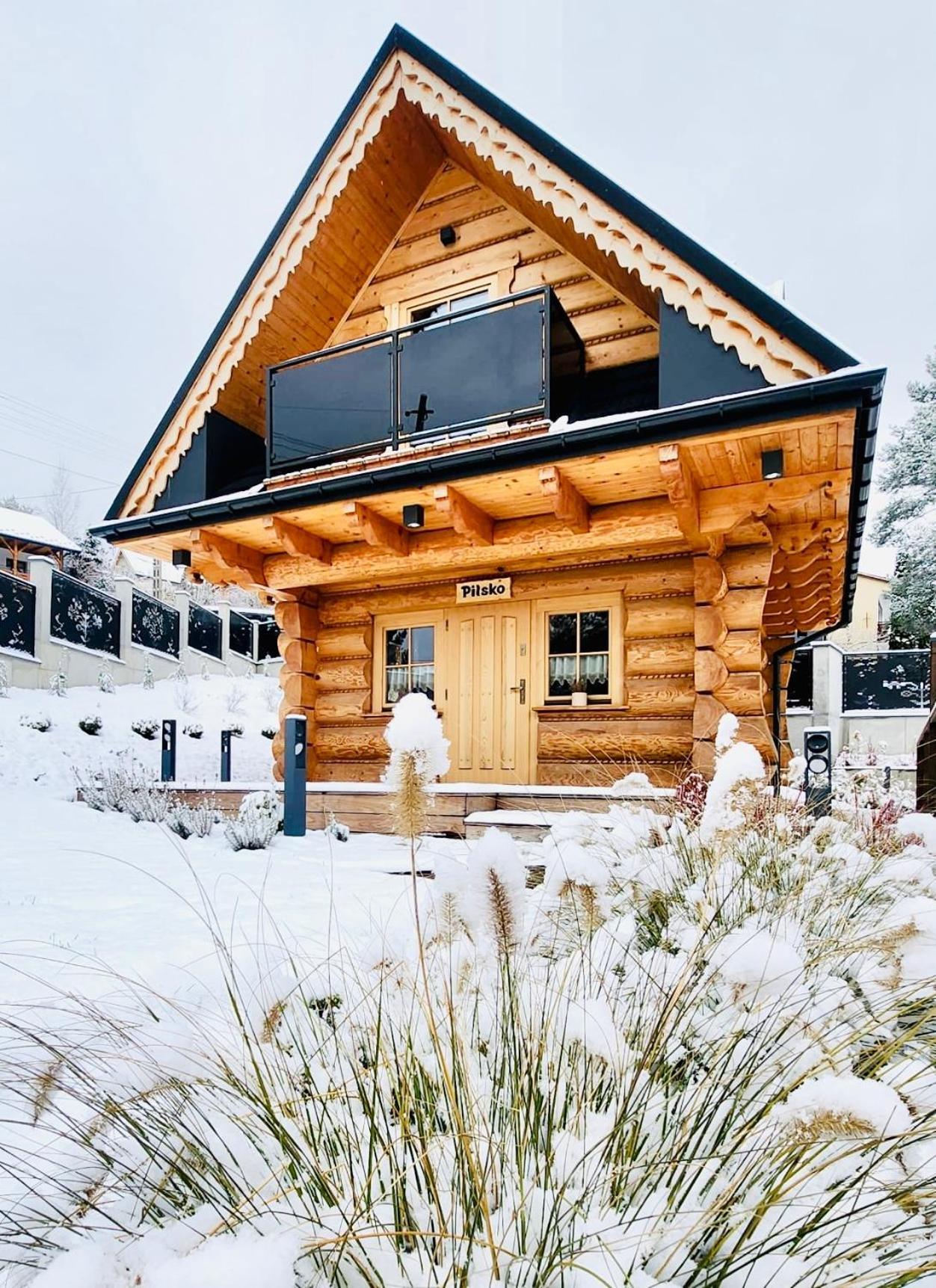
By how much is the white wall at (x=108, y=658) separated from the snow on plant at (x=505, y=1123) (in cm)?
1516

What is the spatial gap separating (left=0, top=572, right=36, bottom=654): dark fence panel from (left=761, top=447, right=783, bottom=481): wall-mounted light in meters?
13.8

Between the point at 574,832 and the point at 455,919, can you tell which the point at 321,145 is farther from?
the point at 455,919

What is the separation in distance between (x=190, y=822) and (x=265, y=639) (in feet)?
66.7

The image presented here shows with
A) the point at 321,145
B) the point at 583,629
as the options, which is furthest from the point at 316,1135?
the point at 321,145

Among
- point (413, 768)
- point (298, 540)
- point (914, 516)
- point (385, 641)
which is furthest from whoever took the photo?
point (914, 516)

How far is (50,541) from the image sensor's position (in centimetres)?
2816

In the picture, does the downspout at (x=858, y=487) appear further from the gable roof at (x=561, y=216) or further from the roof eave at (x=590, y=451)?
the gable roof at (x=561, y=216)

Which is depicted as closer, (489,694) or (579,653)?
(579,653)

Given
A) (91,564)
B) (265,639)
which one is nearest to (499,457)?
(265,639)

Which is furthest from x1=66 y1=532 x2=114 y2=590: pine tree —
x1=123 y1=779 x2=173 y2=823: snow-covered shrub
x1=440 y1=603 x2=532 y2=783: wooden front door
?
x1=440 y1=603 x2=532 y2=783: wooden front door

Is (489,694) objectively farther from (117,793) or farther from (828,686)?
(828,686)

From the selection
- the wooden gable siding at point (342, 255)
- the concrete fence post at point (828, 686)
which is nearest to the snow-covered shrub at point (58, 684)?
the wooden gable siding at point (342, 255)

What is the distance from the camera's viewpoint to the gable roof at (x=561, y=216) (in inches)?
218

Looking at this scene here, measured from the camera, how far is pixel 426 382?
297 inches
